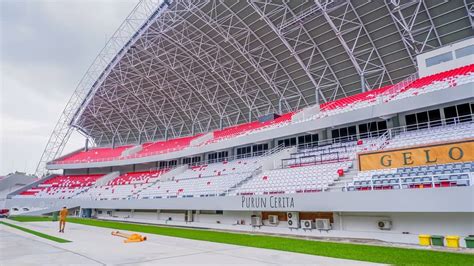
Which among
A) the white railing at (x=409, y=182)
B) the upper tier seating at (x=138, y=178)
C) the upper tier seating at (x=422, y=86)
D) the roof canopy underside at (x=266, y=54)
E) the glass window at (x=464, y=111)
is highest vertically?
the roof canopy underside at (x=266, y=54)

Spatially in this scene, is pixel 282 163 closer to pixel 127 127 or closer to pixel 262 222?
pixel 262 222

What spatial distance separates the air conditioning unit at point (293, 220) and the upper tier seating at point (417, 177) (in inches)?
139

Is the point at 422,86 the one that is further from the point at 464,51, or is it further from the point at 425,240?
the point at 425,240

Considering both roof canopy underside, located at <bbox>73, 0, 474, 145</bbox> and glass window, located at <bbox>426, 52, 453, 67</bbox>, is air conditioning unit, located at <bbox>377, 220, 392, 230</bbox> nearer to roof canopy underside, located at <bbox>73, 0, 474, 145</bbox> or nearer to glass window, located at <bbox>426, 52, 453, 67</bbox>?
glass window, located at <bbox>426, 52, 453, 67</bbox>

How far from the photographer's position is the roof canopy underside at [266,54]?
894 inches

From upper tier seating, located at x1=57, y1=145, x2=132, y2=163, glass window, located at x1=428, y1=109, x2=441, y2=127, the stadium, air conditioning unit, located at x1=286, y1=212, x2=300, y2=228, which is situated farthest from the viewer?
upper tier seating, located at x1=57, y1=145, x2=132, y2=163

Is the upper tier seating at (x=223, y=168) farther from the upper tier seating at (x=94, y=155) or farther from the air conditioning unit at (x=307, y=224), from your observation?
the upper tier seating at (x=94, y=155)

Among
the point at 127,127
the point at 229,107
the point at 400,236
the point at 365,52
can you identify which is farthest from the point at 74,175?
the point at 400,236

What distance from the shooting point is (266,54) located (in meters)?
30.0

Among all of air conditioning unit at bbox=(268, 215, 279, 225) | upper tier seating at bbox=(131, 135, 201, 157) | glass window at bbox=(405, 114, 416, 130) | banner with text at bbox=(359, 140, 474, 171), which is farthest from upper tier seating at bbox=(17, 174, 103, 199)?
glass window at bbox=(405, 114, 416, 130)

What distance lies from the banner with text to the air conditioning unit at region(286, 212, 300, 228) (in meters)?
4.22

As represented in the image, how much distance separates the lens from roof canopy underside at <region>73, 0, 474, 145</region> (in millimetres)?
22719

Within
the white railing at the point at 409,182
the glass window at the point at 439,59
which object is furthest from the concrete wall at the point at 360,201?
the glass window at the point at 439,59

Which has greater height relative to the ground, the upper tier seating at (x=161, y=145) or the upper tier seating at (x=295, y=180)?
the upper tier seating at (x=161, y=145)
